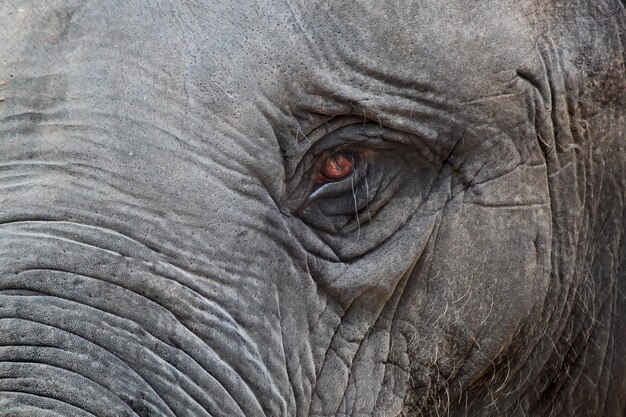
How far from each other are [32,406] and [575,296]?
1630mm

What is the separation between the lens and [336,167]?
324cm

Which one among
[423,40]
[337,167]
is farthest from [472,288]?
[423,40]

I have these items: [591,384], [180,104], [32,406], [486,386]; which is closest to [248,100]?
[180,104]

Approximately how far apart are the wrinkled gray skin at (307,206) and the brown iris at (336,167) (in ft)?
0.08

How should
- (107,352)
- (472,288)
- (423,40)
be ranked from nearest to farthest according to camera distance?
1. (107,352)
2. (423,40)
3. (472,288)

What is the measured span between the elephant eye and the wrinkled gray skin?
0.02 m

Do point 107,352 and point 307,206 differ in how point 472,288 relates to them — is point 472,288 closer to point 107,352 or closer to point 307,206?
point 307,206

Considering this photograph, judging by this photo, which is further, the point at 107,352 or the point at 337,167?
the point at 337,167

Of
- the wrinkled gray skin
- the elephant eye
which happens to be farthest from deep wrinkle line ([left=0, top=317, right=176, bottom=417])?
the elephant eye

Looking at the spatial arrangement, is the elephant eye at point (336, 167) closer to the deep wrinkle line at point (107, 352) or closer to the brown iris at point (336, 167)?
the brown iris at point (336, 167)

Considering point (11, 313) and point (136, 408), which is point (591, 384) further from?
point (11, 313)

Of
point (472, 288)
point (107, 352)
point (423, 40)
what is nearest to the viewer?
point (107, 352)

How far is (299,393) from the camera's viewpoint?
10.5 ft

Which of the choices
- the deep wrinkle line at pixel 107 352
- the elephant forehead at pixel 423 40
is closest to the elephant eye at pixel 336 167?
the elephant forehead at pixel 423 40
